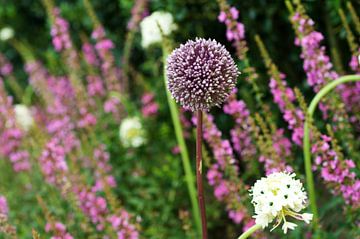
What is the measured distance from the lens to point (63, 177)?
9.73 ft

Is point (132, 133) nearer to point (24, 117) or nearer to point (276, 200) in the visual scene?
point (24, 117)

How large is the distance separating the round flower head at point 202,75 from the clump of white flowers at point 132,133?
184 cm

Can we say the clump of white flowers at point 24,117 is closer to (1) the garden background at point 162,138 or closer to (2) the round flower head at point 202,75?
(1) the garden background at point 162,138

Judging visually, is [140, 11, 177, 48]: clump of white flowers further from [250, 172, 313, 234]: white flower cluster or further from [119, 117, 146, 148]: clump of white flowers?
[250, 172, 313, 234]: white flower cluster

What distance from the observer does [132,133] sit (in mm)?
3654

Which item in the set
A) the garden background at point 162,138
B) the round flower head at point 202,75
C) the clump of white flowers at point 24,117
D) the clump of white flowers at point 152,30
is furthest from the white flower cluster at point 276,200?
the clump of white flowers at point 24,117

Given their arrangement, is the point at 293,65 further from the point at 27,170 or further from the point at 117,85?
the point at 27,170

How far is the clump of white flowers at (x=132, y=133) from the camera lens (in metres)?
3.66

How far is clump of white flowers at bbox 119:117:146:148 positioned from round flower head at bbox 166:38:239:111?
1.84 m

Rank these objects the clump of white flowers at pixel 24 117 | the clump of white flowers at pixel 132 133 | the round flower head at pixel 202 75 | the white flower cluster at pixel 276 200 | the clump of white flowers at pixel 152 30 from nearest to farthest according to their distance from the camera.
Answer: the white flower cluster at pixel 276 200, the round flower head at pixel 202 75, the clump of white flowers at pixel 152 30, the clump of white flowers at pixel 132 133, the clump of white flowers at pixel 24 117

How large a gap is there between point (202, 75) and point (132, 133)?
6.25 ft

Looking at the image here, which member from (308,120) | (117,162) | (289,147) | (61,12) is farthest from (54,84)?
(308,120)

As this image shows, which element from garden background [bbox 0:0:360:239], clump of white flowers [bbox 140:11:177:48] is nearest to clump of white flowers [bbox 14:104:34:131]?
garden background [bbox 0:0:360:239]

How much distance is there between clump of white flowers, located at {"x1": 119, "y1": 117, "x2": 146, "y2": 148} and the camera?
3.66m
